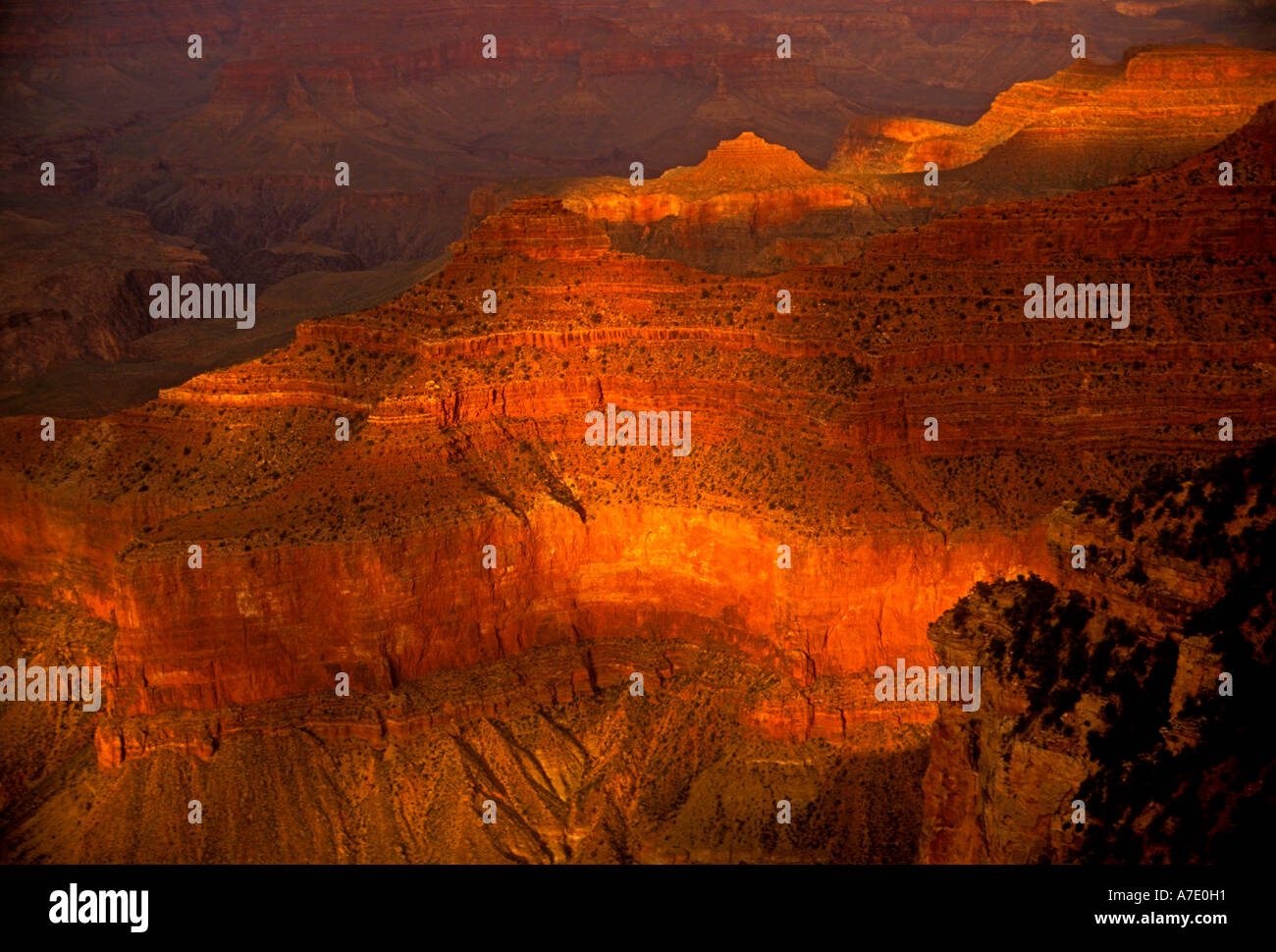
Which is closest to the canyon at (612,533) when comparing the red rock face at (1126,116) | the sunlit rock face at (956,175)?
the sunlit rock face at (956,175)

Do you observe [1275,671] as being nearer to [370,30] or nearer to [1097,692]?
[1097,692]

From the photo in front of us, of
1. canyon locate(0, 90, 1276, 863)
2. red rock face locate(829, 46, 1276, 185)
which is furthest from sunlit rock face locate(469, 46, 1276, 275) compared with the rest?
canyon locate(0, 90, 1276, 863)

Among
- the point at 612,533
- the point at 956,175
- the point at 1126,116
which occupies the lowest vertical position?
the point at 612,533

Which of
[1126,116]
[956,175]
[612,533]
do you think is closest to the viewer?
[612,533]

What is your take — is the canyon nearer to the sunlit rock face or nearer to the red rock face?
the sunlit rock face

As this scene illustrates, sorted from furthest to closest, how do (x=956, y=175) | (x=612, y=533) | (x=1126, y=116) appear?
(x=956, y=175), (x=1126, y=116), (x=612, y=533)

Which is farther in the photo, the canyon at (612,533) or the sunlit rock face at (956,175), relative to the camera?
Answer: the sunlit rock face at (956,175)

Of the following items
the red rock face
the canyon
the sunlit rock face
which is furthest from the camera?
the sunlit rock face

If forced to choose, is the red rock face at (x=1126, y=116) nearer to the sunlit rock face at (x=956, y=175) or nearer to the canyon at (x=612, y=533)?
the sunlit rock face at (x=956, y=175)

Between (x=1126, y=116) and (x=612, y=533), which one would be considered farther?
(x=1126, y=116)

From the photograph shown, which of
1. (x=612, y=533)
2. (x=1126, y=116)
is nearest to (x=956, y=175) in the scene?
(x=1126, y=116)

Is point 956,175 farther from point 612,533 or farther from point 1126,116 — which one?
point 612,533
